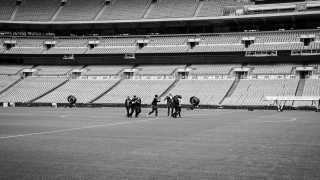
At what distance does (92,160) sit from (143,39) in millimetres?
59291

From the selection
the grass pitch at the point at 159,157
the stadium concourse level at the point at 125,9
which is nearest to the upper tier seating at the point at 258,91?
the stadium concourse level at the point at 125,9

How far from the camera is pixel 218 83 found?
5822cm

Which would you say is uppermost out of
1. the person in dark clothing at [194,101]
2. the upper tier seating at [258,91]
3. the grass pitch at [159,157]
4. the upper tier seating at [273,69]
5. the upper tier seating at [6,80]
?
the upper tier seating at [273,69]

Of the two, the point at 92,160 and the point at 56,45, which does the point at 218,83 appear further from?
the point at 92,160

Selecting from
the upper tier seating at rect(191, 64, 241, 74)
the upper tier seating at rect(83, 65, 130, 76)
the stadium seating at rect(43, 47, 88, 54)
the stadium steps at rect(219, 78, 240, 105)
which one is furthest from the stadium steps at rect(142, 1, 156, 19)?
the stadium steps at rect(219, 78, 240, 105)

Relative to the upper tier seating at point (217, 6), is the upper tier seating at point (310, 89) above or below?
below

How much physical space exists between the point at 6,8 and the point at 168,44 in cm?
3247

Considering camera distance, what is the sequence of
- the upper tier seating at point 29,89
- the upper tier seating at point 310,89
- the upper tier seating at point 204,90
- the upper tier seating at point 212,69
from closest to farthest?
the upper tier seating at point 310,89, the upper tier seating at point 204,90, the upper tier seating at point 29,89, the upper tier seating at point 212,69

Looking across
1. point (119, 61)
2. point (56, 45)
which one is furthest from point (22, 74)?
point (119, 61)

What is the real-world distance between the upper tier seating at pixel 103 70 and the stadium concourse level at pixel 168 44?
2597 millimetres

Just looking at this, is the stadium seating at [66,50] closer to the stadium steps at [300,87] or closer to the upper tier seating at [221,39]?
the upper tier seating at [221,39]

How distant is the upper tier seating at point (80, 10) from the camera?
235ft

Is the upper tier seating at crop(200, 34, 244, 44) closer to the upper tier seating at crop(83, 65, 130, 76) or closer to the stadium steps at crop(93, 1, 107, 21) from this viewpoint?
the upper tier seating at crop(83, 65, 130, 76)

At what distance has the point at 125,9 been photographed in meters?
71.6
